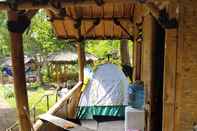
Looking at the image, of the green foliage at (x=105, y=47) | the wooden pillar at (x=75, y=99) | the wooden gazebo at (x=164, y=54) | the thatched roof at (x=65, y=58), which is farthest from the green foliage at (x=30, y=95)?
the wooden gazebo at (x=164, y=54)

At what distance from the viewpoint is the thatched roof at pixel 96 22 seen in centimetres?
698

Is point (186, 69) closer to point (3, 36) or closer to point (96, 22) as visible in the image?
point (96, 22)

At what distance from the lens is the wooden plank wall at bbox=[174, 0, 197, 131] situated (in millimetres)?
3631

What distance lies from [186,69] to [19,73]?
80.8 inches

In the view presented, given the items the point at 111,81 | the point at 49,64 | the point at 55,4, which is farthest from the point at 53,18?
the point at 49,64

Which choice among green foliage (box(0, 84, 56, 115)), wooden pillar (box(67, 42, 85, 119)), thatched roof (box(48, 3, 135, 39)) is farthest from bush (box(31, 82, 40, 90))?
thatched roof (box(48, 3, 135, 39))

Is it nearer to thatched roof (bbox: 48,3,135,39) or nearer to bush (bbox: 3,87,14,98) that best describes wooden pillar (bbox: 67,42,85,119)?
thatched roof (bbox: 48,3,135,39)

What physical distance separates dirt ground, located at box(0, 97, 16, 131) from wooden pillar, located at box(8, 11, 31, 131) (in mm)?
7922

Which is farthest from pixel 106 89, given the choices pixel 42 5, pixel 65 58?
pixel 65 58

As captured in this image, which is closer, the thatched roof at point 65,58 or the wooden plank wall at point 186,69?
the wooden plank wall at point 186,69

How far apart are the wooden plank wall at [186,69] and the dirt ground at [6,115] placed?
9.22 m

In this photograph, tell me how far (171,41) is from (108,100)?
373cm

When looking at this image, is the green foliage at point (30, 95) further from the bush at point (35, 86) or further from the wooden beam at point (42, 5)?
the wooden beam at point (42, 5)

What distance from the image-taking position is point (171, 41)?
3666mm
